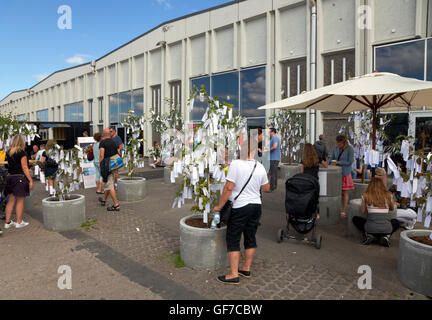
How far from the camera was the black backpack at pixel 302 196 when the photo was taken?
539 cm

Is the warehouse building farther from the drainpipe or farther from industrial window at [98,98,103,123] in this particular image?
industrial window at [98,98,103,123]

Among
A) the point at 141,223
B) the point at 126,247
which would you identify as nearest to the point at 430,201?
the point at 126,247

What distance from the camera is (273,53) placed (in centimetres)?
1800

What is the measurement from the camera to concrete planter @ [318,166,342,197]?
22.2 feet

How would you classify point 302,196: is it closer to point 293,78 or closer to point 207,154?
point 207,154

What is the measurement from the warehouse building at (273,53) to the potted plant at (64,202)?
623cm

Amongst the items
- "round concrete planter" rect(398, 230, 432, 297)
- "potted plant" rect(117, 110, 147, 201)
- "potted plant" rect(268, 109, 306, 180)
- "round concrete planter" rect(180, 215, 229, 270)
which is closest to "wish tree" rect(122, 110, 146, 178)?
"potted plant" rect(117, 110, 147, 201)

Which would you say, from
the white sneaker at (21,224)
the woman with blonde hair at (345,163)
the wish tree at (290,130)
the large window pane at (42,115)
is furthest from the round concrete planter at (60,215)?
the large window pane at (42,115)

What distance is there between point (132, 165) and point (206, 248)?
6162 mm

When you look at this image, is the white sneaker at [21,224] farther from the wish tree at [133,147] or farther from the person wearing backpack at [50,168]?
the wish tree at [133,147]

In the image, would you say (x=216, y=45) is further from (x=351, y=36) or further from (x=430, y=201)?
(x=430, y=201)

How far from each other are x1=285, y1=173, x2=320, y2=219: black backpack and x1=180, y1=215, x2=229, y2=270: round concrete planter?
1447mm

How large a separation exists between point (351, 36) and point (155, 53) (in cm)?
1663

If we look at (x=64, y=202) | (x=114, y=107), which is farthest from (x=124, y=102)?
(x=64, y=202)
